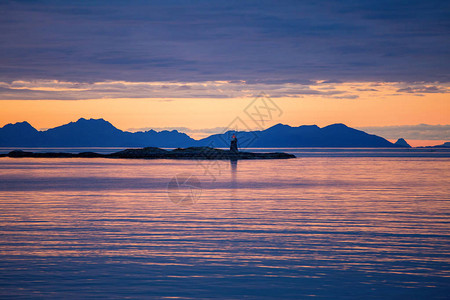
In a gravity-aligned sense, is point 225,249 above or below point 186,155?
below

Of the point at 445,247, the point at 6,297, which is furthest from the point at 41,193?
the point at 445,247

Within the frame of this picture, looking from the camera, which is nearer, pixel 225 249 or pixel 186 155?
pixel 225 249

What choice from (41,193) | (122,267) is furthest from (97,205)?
(122,267)

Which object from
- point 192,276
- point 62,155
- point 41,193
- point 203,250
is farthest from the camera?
point 62,155

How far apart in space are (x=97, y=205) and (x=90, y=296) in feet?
58.3

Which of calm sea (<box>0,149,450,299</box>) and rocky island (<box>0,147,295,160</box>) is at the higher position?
rocky island (<box>0,147,295,160</box>)

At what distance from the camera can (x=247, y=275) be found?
41.6 ft

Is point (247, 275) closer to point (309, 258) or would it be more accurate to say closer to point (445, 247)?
point (309, 258)

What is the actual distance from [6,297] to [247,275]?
6021mm

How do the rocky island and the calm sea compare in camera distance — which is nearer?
the calm sea

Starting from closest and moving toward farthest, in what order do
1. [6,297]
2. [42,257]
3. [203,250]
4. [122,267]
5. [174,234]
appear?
[6,297] < [122,267] < [42,257] < [203,250] < [174,234]

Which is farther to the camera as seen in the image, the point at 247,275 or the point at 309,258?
the point at 309,258

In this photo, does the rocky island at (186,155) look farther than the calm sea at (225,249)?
Yes

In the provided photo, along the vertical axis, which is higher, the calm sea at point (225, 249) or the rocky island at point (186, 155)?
the rocky island at point (186, 155)
